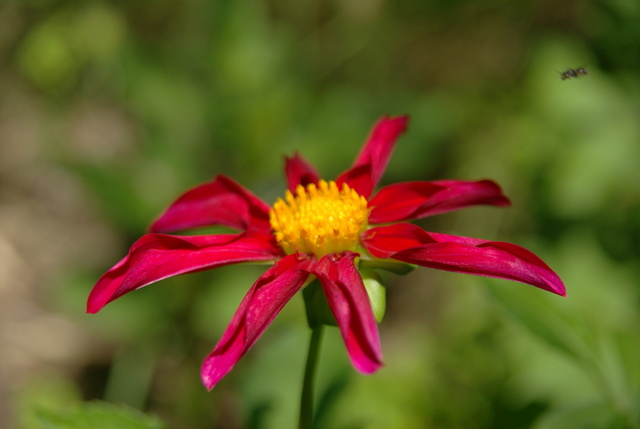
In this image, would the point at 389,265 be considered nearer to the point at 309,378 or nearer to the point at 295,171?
the point at 309,378

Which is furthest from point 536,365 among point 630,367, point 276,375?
point 276,375

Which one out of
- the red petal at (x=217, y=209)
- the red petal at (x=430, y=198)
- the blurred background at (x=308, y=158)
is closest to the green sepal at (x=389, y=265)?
the red petal at (x=430, y=198)

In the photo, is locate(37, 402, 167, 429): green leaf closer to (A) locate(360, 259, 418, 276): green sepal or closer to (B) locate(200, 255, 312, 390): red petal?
(B) locate(200, 255, 312, 390): red petal

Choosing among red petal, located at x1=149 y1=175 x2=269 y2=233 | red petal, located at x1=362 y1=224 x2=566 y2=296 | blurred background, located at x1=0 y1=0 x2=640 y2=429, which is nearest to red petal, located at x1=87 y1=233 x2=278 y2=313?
red petal, located at x1=149 y1=175 x2=269 y2=233

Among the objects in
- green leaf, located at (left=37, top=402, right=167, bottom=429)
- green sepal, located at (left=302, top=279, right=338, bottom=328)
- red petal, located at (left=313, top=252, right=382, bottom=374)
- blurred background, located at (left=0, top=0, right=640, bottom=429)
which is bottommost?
blurred background, located at (left=0, top=0, right=640, bottom=429)

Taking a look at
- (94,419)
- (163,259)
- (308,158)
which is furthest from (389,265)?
(308,158)

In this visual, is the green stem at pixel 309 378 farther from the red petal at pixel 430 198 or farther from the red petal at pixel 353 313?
the red petal at pixel 430 198
